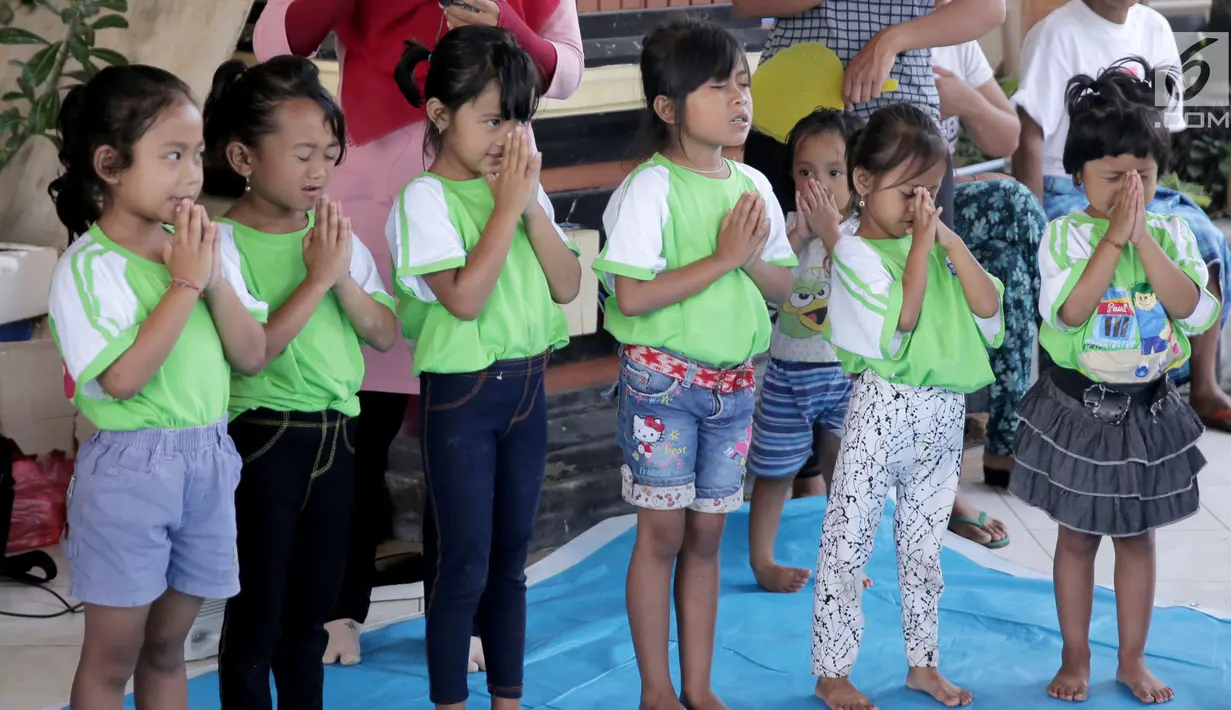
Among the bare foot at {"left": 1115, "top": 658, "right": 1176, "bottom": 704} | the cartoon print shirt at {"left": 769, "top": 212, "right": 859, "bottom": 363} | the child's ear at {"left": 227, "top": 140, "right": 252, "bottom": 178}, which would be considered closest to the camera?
the child's ear at {"left": 227, "top": 140, "right": 252, "bottom": 178}

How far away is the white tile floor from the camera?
9.87 feet

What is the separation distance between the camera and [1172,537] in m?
3.87

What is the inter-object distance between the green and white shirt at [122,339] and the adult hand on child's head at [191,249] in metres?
0.06

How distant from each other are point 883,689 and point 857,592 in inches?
11.1

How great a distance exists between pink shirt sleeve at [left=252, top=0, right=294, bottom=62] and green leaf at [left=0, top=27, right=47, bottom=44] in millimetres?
1352

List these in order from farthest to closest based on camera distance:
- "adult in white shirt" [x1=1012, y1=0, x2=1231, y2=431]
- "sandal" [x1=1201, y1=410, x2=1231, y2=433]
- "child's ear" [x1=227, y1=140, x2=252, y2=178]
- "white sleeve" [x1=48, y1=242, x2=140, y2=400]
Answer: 1. "sandal" [x1=1201, y1=410, x2=1231, y2=433]
2. "adult in white shirt" [x1=1012, y1=0, x2=1231, y2=431]
3. "child's ear" [x1=227, y1=140, x2=252, y2=178]
4. "white sleeve" [x1=48, y1=242, x2=140, y2=400]

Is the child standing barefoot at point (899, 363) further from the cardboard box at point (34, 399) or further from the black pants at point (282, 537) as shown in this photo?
the cardboard box at point (34, 399)

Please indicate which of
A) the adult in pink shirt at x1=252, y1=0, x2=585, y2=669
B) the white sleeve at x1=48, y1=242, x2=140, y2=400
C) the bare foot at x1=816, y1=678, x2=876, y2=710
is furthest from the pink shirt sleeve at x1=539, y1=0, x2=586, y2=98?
the bare foot at x1=816, y1=678, x2=876, y2=710

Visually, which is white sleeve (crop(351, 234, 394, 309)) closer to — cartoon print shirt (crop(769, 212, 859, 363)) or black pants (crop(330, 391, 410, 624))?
black pants (crop(330, 391, 410, 624))

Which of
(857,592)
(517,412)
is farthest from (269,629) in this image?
(857,592)

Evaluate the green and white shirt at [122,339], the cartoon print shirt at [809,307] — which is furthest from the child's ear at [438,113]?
the cartoon print shirt at [809,307]

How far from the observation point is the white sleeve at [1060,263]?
268 cm

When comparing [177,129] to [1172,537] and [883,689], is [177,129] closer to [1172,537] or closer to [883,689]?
[883,689]

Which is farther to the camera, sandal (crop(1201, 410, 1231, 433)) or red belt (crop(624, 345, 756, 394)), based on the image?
sandal (crop(1201, 410, 1231, 433))
